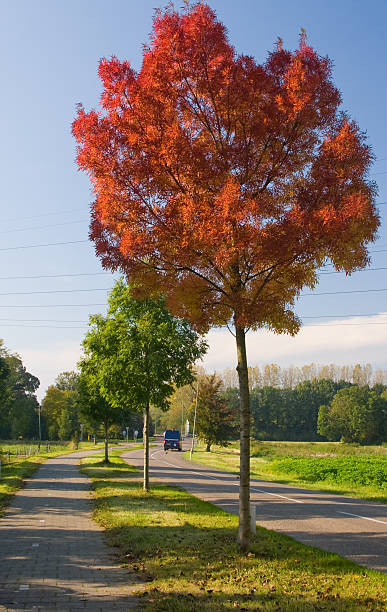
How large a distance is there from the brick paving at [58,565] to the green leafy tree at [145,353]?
4079mm

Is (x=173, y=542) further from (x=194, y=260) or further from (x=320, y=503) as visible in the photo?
(x=320, y=503)

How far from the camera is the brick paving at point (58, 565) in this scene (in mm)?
6191

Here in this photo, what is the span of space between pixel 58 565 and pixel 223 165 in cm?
697

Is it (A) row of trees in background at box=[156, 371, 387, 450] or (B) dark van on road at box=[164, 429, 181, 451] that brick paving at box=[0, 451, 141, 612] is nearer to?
(A) row of trees in background at box=[156, 371, 387, 450]

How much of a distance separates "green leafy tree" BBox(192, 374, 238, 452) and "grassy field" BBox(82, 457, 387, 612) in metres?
47.3

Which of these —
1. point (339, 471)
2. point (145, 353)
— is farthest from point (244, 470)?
point (339, 471)

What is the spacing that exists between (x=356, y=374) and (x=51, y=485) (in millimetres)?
158400

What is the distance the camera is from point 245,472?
8.87 meters

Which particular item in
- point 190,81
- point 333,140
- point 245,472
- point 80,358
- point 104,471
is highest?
point 190,81

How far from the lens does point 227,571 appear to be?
745 cm

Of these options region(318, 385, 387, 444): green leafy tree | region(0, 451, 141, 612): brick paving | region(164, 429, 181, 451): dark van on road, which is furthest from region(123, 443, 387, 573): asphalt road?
region(318, 385, 387, 444): green leafy tree

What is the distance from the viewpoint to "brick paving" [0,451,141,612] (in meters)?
6.19

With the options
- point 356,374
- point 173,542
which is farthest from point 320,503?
point 356,374

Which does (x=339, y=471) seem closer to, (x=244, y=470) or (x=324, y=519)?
(x=324, y=519)
